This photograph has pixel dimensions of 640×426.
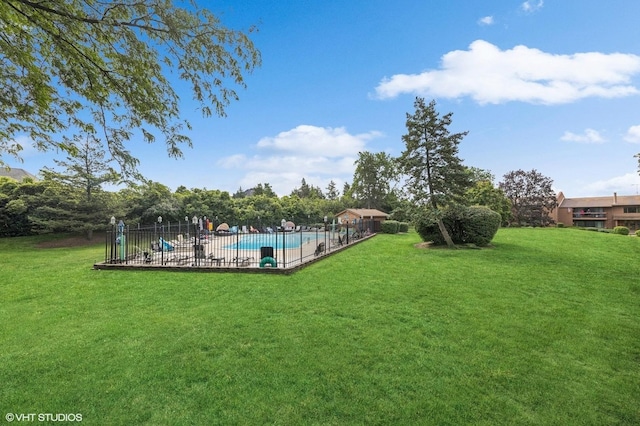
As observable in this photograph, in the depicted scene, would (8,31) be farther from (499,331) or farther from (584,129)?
(584,129)

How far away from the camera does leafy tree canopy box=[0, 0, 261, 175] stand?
308 cm

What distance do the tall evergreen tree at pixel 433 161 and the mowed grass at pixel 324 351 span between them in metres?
7.63

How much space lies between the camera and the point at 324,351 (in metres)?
4.11

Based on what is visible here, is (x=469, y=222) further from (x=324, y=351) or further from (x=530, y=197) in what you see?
(x=530, y=197)

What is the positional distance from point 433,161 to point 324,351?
13.5 metres

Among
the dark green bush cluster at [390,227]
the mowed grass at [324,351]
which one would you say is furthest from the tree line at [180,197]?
the dark green bush cluster at [390,227]

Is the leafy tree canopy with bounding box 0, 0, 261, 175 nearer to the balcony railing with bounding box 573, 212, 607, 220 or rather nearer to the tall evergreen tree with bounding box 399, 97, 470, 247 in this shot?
the tall evergreen tree with bounding box 399, 97, 470, 247

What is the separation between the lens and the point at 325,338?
4.52 meters

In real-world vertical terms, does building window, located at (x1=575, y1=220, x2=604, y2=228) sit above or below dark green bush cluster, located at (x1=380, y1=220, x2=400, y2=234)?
below

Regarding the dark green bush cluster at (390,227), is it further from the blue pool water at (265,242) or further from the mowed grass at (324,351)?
the mowed grass at (324,351)

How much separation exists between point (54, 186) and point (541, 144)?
2764 cm

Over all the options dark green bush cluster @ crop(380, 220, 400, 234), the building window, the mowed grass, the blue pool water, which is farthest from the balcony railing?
the mowed grass

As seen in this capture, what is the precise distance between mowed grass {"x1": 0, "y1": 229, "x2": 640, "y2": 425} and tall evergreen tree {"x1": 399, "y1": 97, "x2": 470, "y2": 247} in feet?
25.0

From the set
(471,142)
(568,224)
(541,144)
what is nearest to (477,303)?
(471,142)
